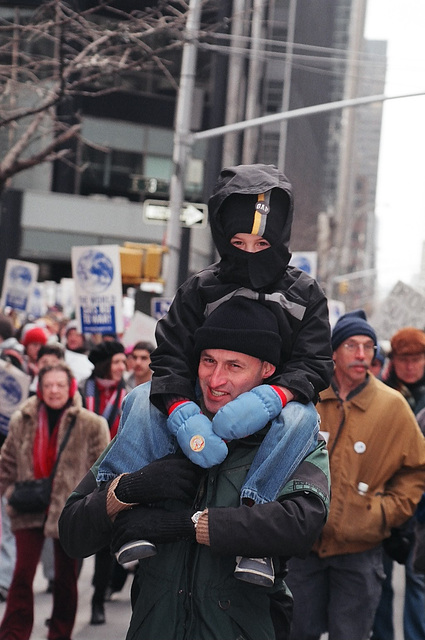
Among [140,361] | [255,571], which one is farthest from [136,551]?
[140,361]

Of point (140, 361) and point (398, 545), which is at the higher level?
point (140, 361)

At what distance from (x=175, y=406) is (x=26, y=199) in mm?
37095

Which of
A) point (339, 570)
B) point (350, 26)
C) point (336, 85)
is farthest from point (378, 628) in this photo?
point (350, 26)

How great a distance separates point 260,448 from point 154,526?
0.37m

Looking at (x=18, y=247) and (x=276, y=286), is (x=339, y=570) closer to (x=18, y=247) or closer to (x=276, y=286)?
(x=276, y=286)

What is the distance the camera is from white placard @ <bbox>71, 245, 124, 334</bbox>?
1254cm

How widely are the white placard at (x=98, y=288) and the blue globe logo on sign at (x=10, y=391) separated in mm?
3755

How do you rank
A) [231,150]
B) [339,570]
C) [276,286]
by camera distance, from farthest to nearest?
[231,150] < [339,570] < [276,286]

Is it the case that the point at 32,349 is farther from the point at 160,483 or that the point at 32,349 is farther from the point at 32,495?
the point at 160,483

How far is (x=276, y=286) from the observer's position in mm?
3471

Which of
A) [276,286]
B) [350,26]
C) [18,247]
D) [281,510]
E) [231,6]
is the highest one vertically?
[350,26]

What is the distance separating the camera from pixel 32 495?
7.14 m

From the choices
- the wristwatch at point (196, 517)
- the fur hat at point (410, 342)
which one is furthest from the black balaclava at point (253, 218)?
the fur hat at point (410, 342)

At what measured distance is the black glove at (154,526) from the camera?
3199 mm
